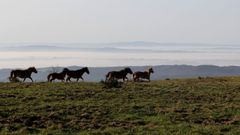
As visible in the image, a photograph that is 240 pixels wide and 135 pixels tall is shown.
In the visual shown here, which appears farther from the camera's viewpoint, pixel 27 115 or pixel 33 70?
pixel 33 70

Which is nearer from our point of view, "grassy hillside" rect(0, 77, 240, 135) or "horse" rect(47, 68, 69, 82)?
"grassy hillside" rect(0, 77, 240, 135)

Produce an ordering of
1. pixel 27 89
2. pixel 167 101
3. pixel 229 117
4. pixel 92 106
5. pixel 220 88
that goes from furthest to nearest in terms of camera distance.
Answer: pixel 220 88, pixel 27 89, pixel 167 101, pixel 92 106, pixel 229 117

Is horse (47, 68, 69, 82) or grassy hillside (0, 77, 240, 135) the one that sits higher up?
horse (47, 68, 69, 82)

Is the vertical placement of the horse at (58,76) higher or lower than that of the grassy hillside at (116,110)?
higher

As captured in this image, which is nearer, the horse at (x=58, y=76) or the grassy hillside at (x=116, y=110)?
the grassy hillside at (x=116, y=110)

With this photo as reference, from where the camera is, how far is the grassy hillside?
25.4 m

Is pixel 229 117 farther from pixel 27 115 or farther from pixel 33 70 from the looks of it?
pixel 33 70

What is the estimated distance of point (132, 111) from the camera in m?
29.7

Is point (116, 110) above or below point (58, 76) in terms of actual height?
below

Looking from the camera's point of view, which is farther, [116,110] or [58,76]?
[58,76]

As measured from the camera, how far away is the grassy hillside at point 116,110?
83.5ft

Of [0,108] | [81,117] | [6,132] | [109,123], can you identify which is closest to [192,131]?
[109,123]

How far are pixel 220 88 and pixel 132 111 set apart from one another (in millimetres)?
13363

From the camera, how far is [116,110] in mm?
29719
